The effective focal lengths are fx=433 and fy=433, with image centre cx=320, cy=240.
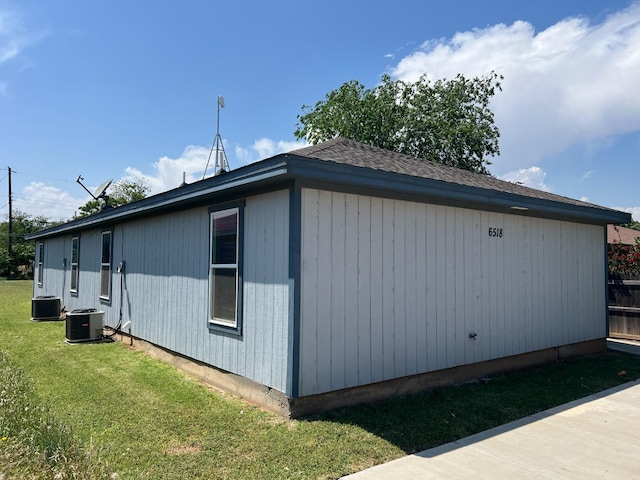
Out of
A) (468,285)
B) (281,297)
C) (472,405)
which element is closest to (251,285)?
(281,297)

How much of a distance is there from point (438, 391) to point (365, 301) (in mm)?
1575

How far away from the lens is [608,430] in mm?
4090

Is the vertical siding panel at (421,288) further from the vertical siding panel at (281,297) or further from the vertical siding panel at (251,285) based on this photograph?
the vertical siding panel at (251,285)

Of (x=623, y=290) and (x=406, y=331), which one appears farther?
(x=623, y=290)

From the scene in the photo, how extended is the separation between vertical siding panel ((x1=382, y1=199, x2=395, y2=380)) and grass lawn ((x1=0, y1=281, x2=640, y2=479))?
460mm

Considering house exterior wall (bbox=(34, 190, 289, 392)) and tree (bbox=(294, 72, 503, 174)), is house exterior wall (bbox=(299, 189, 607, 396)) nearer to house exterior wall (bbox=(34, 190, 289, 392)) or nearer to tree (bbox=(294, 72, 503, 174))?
house exterior wall (bbox=(34, 190, 289, 392))

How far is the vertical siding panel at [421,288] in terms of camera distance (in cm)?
521

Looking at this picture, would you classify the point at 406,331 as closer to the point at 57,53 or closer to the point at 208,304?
the point at 208,304

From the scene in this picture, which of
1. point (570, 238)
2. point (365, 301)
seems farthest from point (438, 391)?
point (570, 238)

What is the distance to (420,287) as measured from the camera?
5262 millimetres

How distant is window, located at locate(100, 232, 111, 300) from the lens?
30.9 ft

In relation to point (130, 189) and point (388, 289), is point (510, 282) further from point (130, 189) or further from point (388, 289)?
point (130, 189)

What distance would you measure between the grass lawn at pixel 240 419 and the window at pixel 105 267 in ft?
9.14

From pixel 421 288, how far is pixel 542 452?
2159 mm
